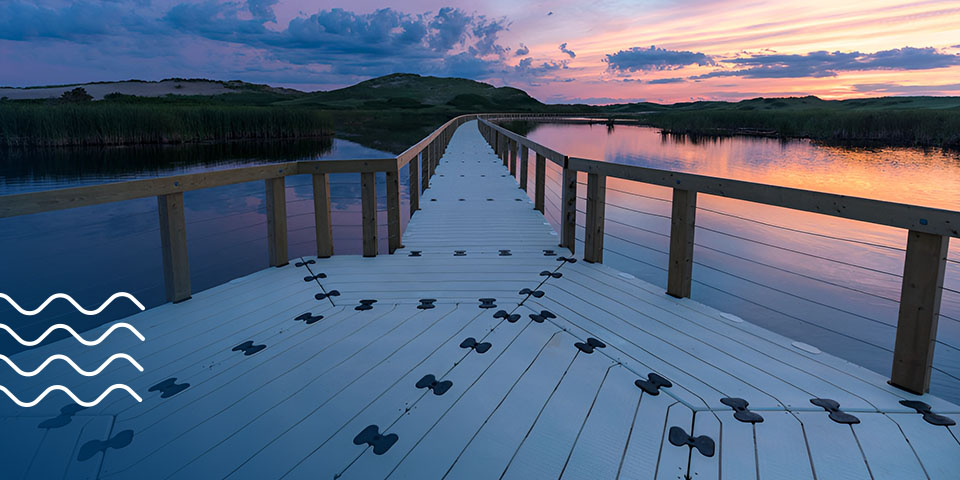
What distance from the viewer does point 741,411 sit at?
245 centimetres

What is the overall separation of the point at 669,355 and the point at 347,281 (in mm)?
2630

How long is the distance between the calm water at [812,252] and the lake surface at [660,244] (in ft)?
0.11

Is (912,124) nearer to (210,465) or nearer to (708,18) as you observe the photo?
(708,18)

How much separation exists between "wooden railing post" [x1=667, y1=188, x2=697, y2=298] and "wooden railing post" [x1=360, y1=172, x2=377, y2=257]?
2661 millimetres

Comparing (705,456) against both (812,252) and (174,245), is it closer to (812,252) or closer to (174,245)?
(174,245)

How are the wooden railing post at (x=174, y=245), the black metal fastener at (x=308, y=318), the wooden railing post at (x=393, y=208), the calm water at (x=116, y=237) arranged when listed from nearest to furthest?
the black metal fastener at (x=308, y=318), the wooden railing post at (x=174, y=245), the wooden railing post at (x=393, y=208), the calm water at (x=116, y=237)

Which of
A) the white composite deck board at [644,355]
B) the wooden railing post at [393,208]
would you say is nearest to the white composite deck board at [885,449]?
the white composite deck board at [644,355]

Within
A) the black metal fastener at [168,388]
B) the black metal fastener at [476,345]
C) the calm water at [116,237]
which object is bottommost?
the calm water at [116,237]

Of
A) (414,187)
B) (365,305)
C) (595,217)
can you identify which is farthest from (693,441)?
(414,187)

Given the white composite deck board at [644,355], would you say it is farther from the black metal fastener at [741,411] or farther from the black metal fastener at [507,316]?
the black metal fastener at [507,316]

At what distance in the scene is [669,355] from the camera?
121 inches

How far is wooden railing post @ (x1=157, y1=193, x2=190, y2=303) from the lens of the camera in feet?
12.3

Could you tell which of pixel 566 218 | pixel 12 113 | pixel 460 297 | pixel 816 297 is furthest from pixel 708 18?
pixel 12 113

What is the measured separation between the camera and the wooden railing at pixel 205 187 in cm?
316
